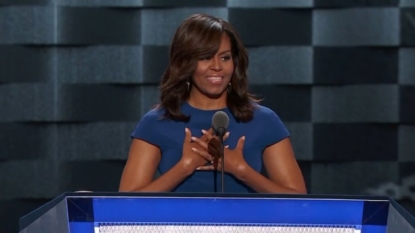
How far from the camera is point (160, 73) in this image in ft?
10.3

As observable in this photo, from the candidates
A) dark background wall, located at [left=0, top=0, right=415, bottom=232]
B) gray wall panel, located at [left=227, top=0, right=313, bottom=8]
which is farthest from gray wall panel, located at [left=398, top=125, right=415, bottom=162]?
gray wall panel, located at [left=227, top=0, right=313, bottom=8]

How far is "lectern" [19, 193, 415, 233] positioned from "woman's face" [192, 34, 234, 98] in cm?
80

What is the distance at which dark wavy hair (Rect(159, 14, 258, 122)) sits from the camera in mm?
2236

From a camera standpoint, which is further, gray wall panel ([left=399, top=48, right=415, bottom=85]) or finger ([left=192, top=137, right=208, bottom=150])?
gray wall panel ([left=399, top=48, right=415, bottom=85])

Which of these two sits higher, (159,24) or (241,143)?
(159,24)

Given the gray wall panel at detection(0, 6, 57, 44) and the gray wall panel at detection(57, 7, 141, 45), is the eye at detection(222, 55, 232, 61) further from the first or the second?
the gray wall panel at detection(0, 6, 57, 44)

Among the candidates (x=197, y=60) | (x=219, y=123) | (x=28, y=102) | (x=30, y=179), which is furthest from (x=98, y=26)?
(x=219, y=123)

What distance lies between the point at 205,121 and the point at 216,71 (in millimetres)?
135

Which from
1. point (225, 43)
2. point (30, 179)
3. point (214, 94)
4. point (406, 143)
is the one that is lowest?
point (30, 179)

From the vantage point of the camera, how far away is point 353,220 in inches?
58.7

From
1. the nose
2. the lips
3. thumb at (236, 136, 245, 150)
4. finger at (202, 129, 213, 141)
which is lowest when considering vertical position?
thumb at (236, 136, 245, 150)

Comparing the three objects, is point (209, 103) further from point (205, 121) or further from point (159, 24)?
point (159, 24)

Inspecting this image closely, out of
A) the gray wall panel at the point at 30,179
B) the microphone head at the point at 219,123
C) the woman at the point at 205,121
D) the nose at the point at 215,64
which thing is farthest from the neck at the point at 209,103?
the gray wall panel at the point at 30,179

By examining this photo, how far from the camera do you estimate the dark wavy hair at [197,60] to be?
2236mm
